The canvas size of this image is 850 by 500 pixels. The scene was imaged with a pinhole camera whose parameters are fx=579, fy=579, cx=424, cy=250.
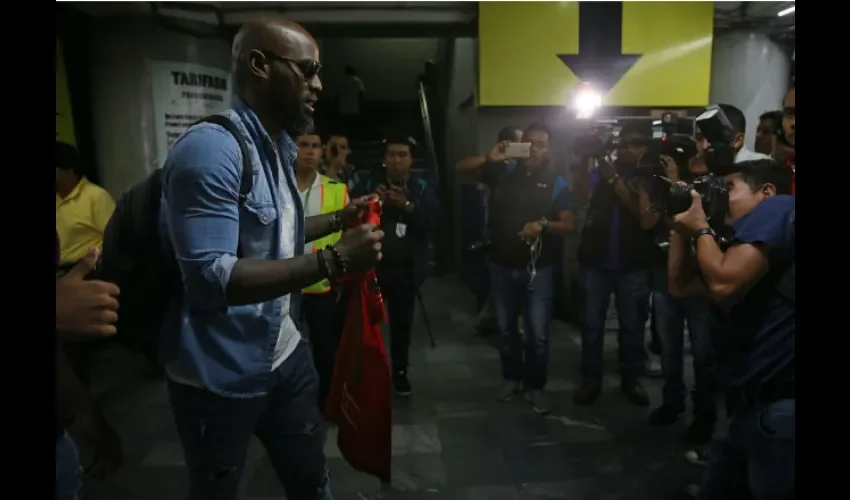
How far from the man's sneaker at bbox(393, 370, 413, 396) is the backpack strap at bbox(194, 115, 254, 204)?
207 centimetres

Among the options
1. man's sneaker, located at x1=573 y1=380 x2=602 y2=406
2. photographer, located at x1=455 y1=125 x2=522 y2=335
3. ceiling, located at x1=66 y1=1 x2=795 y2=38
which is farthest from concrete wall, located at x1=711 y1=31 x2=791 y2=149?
man's sneaker, located at x1=573 y1=380 x2=602 y2=406

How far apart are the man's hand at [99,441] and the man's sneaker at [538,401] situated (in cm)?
195

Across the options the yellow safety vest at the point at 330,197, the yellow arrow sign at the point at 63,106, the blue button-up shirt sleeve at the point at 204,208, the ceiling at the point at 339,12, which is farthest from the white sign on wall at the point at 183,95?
the blue button-up shirt sleeve at the point at 204,208

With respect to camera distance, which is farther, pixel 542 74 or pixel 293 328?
pixel 542 74

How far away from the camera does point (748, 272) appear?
4.52 feet

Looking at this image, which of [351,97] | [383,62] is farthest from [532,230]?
[383,62]

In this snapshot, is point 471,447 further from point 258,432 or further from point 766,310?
point 766,310

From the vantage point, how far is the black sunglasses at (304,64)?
1315 millimetres

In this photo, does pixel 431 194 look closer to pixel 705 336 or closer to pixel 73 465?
pixel 705 336

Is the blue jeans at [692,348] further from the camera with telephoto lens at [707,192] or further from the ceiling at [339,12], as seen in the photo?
the ceiling at [339,12]

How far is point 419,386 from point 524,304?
0.80 m

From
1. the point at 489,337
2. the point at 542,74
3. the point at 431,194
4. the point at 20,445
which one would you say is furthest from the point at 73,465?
the point at 489,337

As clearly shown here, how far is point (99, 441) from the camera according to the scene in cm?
144

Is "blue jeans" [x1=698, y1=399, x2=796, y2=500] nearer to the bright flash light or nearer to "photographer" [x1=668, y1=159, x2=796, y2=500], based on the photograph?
"photographer" [x1=668, y1=159, x2=796, y2=500]
